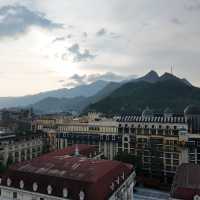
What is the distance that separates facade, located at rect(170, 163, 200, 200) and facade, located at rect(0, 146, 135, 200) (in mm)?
11283

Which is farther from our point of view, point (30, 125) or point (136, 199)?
point (30, 125)

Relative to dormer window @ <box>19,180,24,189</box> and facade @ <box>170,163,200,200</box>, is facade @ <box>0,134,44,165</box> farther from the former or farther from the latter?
facade @ <box>170,163,200,200</box>

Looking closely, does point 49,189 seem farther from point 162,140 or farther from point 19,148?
point 19,148

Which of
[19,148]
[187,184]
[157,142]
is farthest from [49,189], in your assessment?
[19,148]

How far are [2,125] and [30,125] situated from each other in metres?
30.2

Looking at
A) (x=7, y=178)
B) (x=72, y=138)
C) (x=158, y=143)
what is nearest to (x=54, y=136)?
(x=72, y=138)

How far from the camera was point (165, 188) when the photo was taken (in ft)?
288

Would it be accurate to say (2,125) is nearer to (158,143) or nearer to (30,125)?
(30,125)

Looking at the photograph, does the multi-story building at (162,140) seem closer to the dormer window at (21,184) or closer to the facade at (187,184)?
the facade at (187,184)

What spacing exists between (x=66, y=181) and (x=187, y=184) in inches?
955

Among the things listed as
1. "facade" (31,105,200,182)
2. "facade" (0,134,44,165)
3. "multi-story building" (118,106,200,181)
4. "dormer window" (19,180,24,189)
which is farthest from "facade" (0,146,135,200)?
"facade" (0,134,44,165)

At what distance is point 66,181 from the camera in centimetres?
5297

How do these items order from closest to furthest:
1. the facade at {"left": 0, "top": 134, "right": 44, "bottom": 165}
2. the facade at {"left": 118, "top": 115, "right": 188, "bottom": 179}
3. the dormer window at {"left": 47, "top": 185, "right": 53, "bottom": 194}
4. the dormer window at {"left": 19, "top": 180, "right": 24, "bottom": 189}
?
the dormer window at {"left": 47, "top": 185, "right": 53, "bottom": 194}, the dormer window at {"left": 19, "top": 180, "right": 24, "bottom": 189}, the facade at {"left": 118, "top": 115, "right": 188, "bottom": 179}, the facade at {"left": 0, "top": 134, "right": 44, "bottom": 165}

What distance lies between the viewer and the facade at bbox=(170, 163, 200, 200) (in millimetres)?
51875
